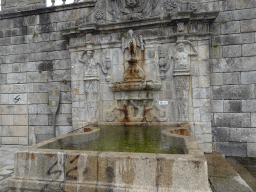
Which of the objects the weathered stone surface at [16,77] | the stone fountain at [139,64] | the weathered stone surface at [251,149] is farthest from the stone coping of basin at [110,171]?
the weathered stone surface at [16,77]

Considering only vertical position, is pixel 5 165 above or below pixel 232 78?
below

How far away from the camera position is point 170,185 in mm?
2562

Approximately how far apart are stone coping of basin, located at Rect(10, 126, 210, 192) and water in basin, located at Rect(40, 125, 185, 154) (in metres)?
0.49

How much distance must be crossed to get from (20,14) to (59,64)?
2.44 metres

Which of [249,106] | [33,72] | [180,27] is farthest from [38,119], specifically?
[249,106]

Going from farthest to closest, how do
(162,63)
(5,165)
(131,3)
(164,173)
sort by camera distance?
(131,3) → (162,63) → (5,165) → (164,173)

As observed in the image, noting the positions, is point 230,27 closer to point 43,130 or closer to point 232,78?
point 232,78

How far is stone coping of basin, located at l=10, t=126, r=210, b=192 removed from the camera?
2531 millimetres

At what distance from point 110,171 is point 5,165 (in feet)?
11.8

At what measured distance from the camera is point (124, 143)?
3809mm

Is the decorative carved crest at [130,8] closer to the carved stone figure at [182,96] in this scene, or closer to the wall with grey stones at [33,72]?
the wall with grey stones at [33,72]

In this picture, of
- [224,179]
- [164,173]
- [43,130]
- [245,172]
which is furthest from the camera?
[43,130]

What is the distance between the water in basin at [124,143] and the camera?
11.1 ft

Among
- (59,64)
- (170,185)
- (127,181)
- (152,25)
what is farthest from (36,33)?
(170,185)
